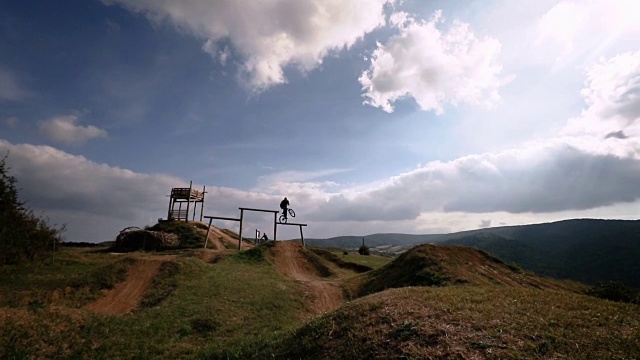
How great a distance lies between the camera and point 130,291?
70.5 ft

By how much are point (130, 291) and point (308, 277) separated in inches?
547

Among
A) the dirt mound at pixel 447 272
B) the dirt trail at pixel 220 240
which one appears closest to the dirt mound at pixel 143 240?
the dirt trail at pixel 220 240

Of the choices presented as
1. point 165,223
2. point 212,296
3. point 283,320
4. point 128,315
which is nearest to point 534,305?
point 283,320

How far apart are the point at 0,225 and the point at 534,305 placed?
30926 mm

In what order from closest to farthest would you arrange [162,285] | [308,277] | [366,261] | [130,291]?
[130,291], [162,285], [308,277], [366,261]

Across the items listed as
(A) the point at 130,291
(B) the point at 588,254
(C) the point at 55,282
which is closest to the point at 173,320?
(A) the point at 130,291

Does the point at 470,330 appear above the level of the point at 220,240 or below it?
below

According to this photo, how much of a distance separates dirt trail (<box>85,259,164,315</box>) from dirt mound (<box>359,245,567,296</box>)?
46.1 ft

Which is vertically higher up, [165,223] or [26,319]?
[165,223]

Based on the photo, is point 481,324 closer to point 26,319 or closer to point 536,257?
point 26,319

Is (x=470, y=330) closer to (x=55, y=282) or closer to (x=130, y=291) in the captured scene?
(x=130, y=291)

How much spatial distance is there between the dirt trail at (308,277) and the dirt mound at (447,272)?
2.27 m

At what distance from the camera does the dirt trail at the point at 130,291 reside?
63.0 ft

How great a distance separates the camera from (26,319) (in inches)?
525
